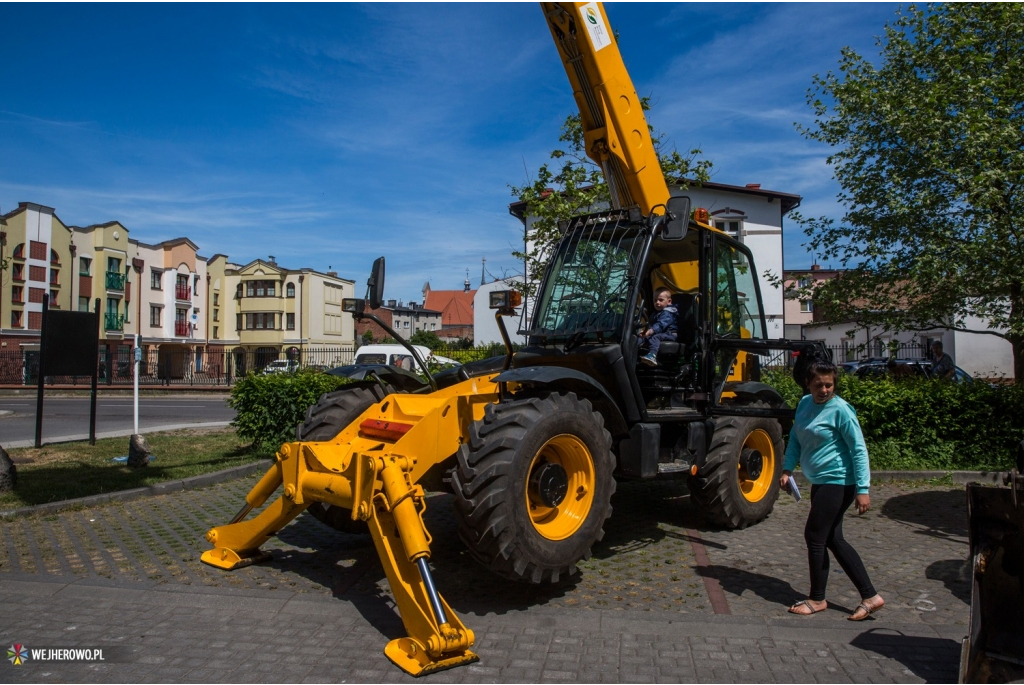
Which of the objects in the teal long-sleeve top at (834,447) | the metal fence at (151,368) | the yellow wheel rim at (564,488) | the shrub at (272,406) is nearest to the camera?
the teal long-sleeve top at (834,447)

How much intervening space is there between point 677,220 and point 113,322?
189 ft

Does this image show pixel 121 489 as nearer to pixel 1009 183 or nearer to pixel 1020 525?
pixel 1020 525

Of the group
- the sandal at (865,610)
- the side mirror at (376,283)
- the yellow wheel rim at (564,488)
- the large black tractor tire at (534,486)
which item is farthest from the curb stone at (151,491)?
the sandal at (865,610)

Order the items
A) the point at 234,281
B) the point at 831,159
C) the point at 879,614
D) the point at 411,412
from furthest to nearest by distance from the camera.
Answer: the point at 234,281 → the point at 831,159 → the point at 411,412 → the point at 879,614

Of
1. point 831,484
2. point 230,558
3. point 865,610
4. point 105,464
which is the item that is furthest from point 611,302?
point 105,464

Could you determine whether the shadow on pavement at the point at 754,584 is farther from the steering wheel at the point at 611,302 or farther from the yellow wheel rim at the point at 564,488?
the steering wheel at the point at 611,302

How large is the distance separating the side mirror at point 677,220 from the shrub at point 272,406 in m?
6.77

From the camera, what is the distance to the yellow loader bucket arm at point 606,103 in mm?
6645

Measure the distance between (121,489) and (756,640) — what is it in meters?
6.98

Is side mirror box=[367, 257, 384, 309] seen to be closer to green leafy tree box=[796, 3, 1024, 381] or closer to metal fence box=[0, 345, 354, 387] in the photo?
green leafy tree box=[796, 3, 1024, 381]

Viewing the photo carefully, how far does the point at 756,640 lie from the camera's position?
14.6 ft

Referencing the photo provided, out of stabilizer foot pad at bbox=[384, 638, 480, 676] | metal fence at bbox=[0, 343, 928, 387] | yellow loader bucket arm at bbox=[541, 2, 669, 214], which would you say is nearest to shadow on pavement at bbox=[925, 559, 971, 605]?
stabilizer foot pad at bbox=[384, 638, 480, 676]

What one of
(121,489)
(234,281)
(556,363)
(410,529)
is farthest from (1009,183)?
(234,281)

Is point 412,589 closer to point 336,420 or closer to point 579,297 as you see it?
point 336,420
